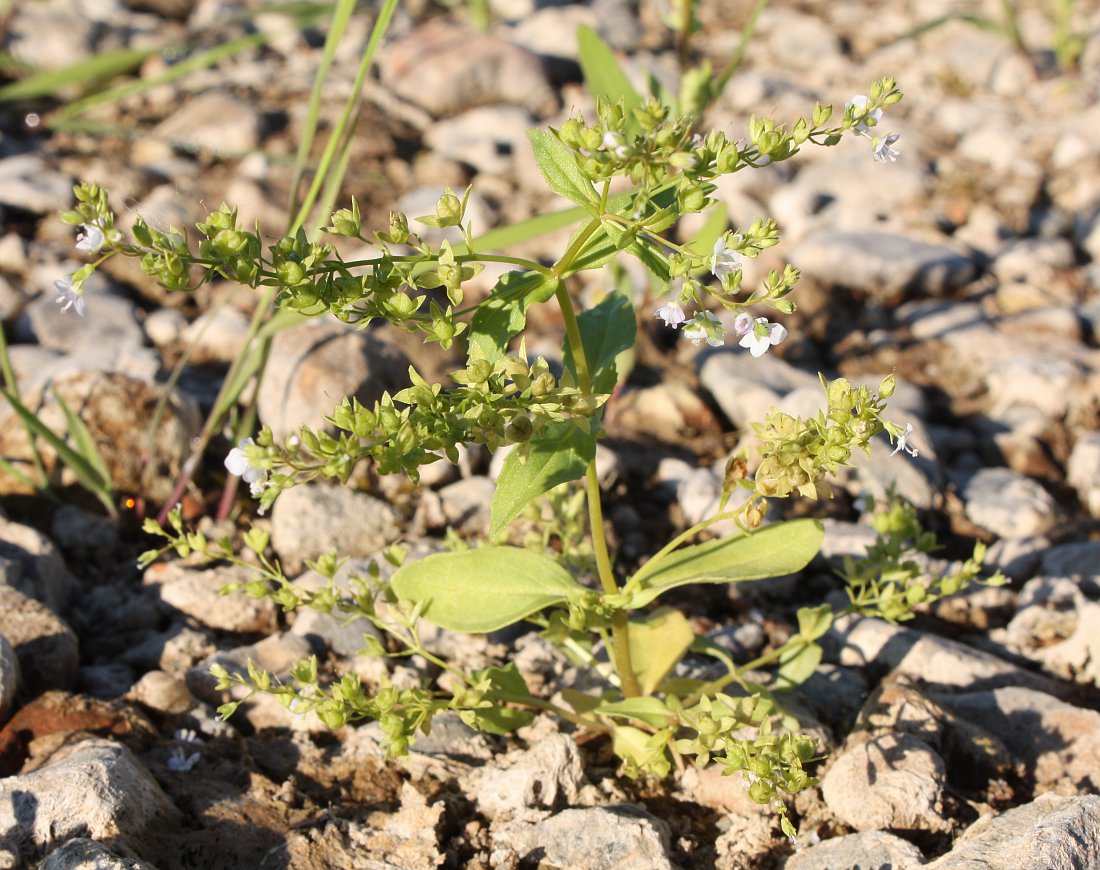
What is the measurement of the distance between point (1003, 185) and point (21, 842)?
535cm

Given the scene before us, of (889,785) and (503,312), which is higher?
(503,312)

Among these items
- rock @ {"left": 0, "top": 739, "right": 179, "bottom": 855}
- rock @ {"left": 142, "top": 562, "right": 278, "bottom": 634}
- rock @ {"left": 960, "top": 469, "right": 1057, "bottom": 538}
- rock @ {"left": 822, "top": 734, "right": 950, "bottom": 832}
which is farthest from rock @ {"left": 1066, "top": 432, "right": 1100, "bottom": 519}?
rock @ {"left": 0, "top": 739, "right": 179, "bottom": 855}

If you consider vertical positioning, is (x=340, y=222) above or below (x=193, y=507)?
above

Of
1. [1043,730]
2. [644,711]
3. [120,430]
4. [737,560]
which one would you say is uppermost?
[120,430]

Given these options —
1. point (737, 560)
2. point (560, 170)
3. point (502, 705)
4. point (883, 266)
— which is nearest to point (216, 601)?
point (502, 705)

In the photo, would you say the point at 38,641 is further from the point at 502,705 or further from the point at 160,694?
the point at 502,705

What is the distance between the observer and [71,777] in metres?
2.23

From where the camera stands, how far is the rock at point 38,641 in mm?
2766

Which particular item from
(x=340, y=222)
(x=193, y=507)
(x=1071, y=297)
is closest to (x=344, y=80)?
(x=193, y=507)

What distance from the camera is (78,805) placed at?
219 cm

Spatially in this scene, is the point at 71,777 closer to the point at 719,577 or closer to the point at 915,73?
the point at 719,577

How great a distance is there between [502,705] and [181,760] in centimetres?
75

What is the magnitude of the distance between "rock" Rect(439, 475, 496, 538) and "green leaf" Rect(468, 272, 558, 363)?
54.9 inches

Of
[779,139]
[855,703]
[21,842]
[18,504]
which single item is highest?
[779,139]
